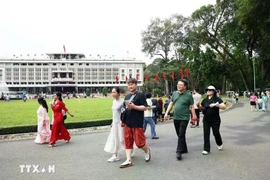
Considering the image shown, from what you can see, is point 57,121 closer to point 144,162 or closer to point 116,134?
point 116,134

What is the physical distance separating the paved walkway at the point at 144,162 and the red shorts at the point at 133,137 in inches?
17.3

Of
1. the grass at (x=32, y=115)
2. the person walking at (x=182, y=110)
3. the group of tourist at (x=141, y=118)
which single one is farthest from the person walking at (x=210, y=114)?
the grass at (x=32, y=115)

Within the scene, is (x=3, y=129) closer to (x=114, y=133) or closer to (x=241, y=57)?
(x=114, y=133)

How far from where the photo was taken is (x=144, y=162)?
17.6ft

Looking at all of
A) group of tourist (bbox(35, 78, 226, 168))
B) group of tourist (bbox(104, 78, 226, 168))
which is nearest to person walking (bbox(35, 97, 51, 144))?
group of tourist (bbox(35, 78, 226, 168))

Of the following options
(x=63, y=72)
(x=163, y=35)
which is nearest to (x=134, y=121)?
(x=163, y=35)

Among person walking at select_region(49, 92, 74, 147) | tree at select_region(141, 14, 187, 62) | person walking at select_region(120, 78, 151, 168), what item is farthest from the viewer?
tree at select_region(141, 14, 187, 62)

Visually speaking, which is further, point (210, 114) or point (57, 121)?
point (57, 121)

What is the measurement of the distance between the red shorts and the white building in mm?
82270

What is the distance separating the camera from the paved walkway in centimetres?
453

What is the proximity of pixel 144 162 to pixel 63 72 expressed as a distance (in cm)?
8956

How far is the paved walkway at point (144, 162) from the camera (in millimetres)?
4531

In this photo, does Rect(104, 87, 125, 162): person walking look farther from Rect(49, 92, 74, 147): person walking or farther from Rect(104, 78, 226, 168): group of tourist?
Rect(49, 92, 74, 147): person walking

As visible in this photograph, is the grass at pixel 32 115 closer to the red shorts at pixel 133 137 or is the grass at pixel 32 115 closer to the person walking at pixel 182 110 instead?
the red shorts at pixel 133 137
